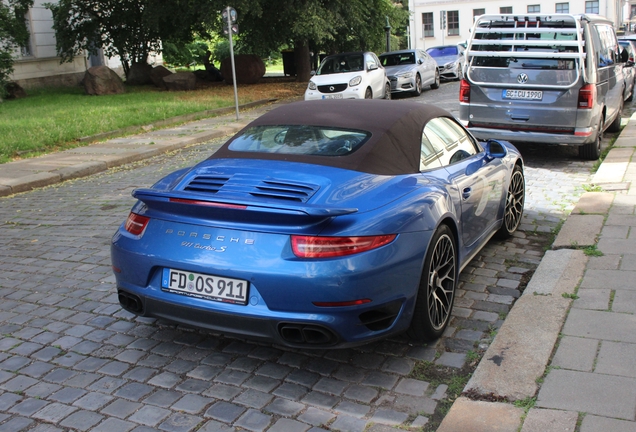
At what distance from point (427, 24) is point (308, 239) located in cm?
5936

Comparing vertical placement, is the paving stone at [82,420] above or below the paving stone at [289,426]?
above

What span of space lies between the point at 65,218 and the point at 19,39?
1644cm

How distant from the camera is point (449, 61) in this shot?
28703 mm

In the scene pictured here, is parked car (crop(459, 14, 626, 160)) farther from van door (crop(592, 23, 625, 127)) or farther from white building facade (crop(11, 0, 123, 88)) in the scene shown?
white building facade (crop(11, 0, 123, 88))

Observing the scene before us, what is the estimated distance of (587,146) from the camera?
10016 millimetres

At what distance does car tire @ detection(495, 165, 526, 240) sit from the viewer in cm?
615

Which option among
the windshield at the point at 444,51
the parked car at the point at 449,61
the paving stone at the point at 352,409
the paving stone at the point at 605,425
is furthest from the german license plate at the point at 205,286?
the windshield at the point at 444,51

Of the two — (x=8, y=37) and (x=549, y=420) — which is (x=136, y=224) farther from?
(x=8, y=37)

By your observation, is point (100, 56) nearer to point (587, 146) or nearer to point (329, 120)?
point (587, 146)

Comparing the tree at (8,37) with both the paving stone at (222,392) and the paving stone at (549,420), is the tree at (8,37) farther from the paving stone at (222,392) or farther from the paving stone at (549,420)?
the paving stone at (549,420)

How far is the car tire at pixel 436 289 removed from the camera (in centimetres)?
396

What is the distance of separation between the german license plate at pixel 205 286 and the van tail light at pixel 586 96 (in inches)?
287

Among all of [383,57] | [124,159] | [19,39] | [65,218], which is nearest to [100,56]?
[19,39]

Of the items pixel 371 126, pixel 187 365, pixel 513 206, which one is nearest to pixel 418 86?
pixel 513 206
